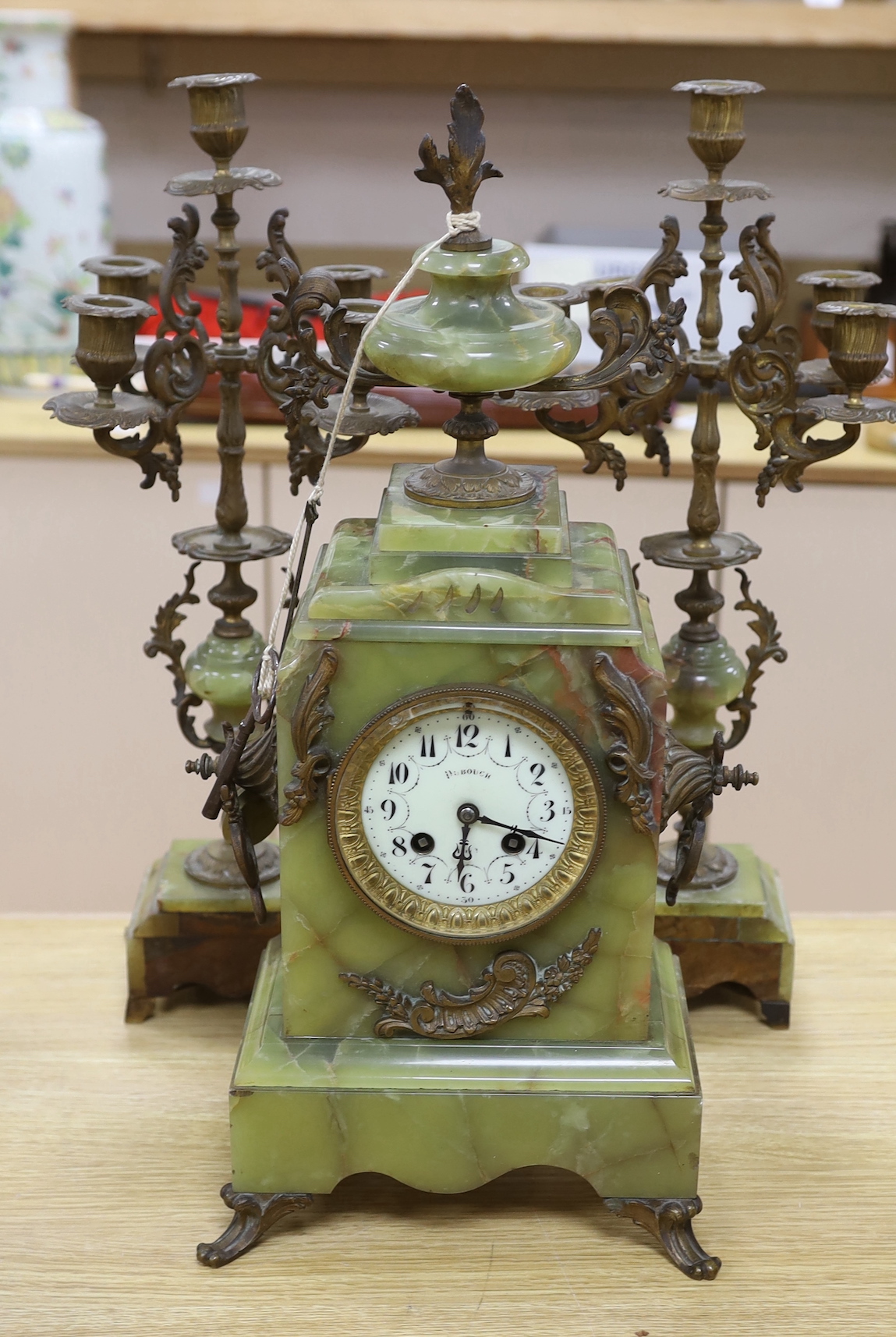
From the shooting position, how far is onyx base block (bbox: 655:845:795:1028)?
4.19ft

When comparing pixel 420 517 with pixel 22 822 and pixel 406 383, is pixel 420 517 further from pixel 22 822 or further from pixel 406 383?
pixel 22 822

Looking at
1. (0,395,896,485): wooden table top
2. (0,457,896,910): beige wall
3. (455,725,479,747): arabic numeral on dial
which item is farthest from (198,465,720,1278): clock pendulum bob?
(0,457,896,910): beige wall

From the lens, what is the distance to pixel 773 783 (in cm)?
226

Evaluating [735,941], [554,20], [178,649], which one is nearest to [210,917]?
[178,649]

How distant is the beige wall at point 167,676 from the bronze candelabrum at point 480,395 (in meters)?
0.83

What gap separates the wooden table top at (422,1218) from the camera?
1.00m

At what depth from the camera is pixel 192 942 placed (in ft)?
4.21

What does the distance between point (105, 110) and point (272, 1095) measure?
189 centimetres

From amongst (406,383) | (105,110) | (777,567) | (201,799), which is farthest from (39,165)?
(406,383)

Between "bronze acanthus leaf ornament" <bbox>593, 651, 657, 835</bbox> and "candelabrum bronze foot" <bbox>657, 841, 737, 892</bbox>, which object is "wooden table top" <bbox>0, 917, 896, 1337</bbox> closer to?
"candelabrum bronze foot" <bbox>657, 841, 737, 892</bbox>

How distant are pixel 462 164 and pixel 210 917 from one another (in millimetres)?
623

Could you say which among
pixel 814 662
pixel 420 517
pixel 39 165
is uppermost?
pixel 39 165

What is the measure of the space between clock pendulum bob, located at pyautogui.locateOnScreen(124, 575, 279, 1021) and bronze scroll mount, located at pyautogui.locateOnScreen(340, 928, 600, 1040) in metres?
0.22

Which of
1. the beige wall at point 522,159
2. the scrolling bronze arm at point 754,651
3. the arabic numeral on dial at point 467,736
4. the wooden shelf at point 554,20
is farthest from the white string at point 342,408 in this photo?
the beige wall at point 522,159
